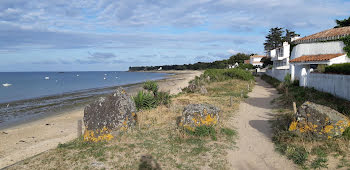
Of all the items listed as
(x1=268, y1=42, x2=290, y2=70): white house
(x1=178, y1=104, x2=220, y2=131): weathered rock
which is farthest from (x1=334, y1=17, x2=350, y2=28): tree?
(x1=178, y1=104, x2=220, y2=131): weathered rock

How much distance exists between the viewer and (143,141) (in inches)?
337

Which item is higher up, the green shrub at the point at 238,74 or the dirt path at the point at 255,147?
the green shrub at the point at 238,74

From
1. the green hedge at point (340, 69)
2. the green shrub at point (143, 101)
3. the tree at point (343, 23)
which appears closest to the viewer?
the green hedge at point (340, 69)

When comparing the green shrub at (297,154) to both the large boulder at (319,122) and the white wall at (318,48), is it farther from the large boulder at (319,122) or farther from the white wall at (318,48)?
the white wall at (318,48)

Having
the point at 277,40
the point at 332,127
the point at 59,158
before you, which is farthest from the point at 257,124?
the point at 277,40

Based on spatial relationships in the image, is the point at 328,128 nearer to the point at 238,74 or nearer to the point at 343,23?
the point at 238,74

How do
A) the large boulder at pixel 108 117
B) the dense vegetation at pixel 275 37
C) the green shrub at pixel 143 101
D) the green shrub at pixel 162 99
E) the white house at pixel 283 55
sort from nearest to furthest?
the large boulder at pixel 108 117 → the green shrub at pixel 143 101 → the green shrub at pixel 162 99 → the white house at pixel 283 55 → the dense vegetation at pixel 275 37

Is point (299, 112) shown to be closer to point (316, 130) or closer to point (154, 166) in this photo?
point (316, 130)

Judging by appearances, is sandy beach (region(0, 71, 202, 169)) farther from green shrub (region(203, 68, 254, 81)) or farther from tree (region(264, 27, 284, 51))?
tree (region(264, 27, 284, 51))

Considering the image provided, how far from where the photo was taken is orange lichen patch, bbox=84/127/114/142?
28.4 feet

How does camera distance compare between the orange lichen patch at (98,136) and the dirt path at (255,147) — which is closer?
the dirt path at (255,147)

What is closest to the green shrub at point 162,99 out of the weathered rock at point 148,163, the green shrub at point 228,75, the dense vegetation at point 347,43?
the weathered rock at point 148,163

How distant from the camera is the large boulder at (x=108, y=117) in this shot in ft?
28.9

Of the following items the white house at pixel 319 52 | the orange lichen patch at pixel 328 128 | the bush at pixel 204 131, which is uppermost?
the white house at pixel 319 52
